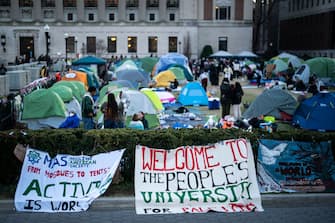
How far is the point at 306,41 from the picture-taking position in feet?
190

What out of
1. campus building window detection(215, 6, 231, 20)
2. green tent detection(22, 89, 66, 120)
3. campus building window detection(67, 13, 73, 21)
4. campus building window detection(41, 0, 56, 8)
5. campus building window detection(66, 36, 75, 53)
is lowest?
green tent detection(22, 89, 66, 120)

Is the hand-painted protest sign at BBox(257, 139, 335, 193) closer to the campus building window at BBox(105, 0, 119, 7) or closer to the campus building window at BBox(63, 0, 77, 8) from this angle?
the campus building window at BBox(105, 0, 119, 7)

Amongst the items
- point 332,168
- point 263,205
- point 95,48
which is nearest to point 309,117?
point 332,168

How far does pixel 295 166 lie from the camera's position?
930cm

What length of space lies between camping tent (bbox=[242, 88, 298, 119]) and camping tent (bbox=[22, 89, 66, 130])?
22.4ft

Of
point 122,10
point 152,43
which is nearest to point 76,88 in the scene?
point 152,43

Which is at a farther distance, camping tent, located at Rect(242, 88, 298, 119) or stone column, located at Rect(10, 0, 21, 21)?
stone column, located at Rect(10, 0, 21, 21)

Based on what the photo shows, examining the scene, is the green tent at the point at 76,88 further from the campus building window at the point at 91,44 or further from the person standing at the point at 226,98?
the campus building window at the point at 91,44

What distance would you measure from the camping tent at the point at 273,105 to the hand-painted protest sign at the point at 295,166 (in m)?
8.07

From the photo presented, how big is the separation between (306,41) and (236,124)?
46.5 m

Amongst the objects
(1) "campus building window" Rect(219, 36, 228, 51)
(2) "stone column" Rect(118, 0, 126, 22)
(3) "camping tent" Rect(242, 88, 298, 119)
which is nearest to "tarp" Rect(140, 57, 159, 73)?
(2) "stone column" Rect(118, 0, 126, 22)

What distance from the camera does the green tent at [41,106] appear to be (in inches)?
612

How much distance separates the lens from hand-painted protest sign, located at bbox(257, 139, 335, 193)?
925 centimetres

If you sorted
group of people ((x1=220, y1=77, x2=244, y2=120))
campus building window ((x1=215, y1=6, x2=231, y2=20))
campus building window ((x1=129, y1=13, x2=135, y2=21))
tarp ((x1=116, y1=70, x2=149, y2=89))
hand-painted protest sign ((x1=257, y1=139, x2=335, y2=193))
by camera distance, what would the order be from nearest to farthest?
1. hand-painted protest sign ((x1=257, y1=139, x2=335, y2=193))
2. group of people ((x1=220, y1=77, x2=244, y2=120))
3. tarp ((x1=116, y1=70, x2=149, y2=89))
4. campus building window ((x1=129, y1=13, x2=135, y2=21))
5. campus building window ((x1=215, y1=6, x2=231, y2=20))
